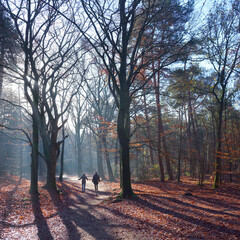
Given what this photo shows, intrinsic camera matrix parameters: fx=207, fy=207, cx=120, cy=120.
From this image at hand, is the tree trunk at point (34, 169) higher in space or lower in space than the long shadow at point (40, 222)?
higher

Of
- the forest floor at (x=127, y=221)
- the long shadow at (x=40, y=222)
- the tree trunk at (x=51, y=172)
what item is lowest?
the long shadow at (x=40, y=222)

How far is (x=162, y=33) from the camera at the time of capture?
1062cm

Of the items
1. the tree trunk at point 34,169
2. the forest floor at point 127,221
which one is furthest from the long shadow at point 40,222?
the tree trunk at point 34,169

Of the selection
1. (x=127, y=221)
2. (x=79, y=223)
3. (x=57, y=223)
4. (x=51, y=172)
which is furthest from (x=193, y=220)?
(x=51, y=172)

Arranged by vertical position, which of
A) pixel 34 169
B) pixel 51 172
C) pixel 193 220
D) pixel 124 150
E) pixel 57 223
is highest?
pixel 124 150

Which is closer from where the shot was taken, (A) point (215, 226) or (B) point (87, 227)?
(A) point (215, 226)

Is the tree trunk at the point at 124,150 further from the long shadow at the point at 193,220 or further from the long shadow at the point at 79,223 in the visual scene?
the long shadow at the point at 79,223

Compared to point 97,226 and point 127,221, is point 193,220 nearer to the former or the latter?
point 127,221

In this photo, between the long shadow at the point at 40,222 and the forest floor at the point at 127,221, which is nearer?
the forest floor at the point at 127,221

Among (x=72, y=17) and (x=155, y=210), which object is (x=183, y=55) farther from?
(x=155, y=210)

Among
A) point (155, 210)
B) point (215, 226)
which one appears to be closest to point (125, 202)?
point (155, 210)

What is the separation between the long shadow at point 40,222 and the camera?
20.0ft

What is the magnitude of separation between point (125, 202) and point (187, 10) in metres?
8.90

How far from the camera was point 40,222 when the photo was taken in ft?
24.3
